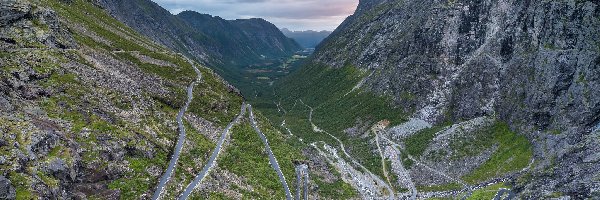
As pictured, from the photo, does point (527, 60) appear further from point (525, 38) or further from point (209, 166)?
point (209, 166)

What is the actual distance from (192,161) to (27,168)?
104 ft

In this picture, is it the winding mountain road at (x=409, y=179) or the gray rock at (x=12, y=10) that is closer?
the winding mountain road at (x=409, y=179)

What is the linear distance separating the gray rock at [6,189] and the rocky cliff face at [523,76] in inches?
3139

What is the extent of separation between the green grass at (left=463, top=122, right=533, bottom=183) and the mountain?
24 cm

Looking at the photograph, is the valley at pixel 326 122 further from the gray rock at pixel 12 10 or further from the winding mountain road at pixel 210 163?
the gray rock at pixel 12 10

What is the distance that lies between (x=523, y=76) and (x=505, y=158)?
87.1 feet

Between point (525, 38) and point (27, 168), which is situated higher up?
point (525, 38)

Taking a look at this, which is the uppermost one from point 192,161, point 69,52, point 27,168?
point 69,52

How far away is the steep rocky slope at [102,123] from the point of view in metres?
67.2

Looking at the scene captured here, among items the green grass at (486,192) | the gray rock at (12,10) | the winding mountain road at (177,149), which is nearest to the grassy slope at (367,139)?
the green grass at (486,192)

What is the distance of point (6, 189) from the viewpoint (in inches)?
2151

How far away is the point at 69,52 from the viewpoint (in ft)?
385

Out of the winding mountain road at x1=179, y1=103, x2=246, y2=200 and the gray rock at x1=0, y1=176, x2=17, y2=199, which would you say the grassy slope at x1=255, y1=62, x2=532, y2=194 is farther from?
the gray rock at x1=0, y1=176, x2=17, y2=199

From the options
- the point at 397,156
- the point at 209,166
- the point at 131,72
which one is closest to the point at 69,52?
the point at 131,72
